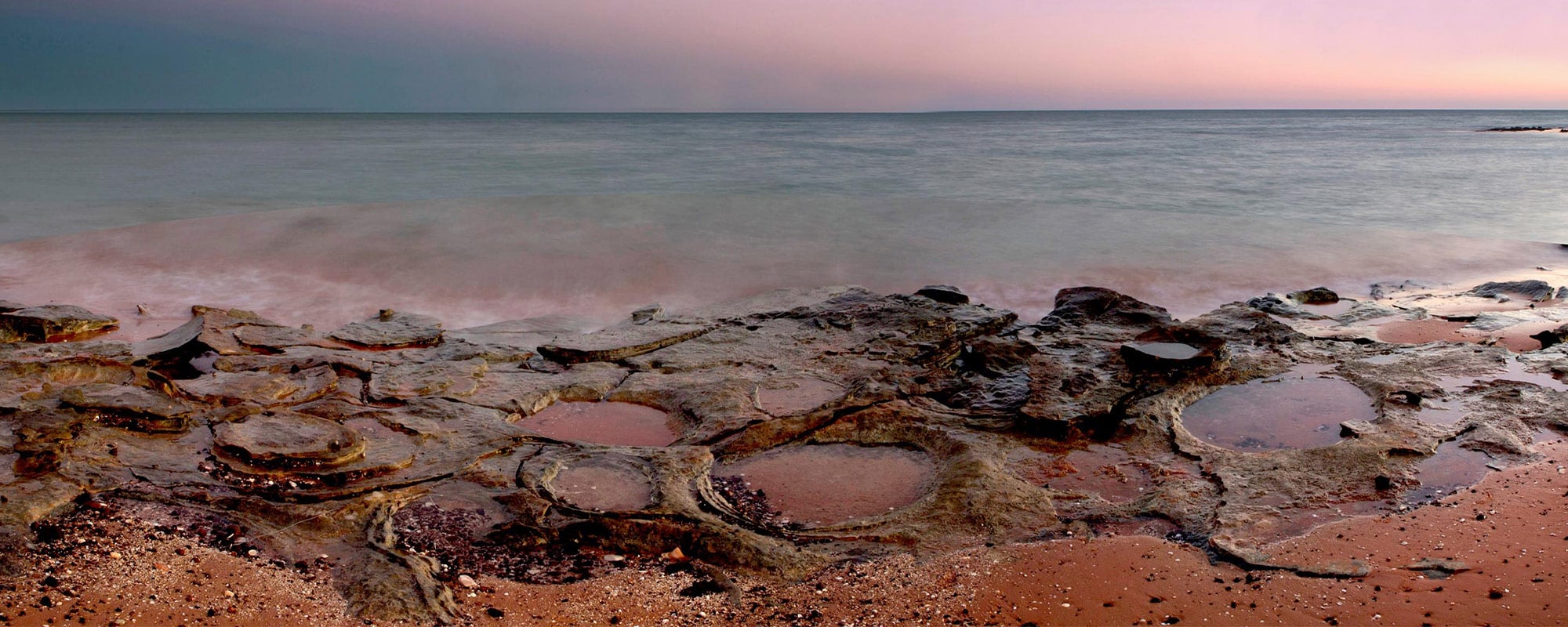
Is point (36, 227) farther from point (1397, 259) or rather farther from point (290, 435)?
point (1397, 259)

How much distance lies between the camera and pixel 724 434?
3.99 meters

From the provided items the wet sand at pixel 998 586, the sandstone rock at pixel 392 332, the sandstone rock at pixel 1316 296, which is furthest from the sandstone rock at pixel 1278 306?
the sandstone rock at pixel 392 332

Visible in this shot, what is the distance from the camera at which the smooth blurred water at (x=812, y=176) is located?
43.9ft

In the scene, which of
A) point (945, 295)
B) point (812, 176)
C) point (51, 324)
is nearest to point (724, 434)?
point (945, 295)

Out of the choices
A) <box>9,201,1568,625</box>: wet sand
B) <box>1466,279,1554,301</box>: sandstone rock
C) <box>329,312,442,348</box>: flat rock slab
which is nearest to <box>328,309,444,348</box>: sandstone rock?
<box>329,312,442,348</box>: flat rock slab

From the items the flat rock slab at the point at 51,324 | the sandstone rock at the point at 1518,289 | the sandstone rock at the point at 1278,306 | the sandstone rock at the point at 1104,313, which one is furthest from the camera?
the sandstone rock at the point at 1518,289

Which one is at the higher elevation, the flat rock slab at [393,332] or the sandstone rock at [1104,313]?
the sandstone rock at [1104,313]

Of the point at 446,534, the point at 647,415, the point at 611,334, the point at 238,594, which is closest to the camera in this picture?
the point at 238,594

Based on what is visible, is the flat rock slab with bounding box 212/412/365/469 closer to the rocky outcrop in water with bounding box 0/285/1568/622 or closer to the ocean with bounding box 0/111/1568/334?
the rocky outcrop in water with bounding box 0/285/1568/622

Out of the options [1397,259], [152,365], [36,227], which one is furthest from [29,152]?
[1397,259]

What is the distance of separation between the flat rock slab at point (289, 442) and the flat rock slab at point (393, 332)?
1713 mm

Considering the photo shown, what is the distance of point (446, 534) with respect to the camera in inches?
120

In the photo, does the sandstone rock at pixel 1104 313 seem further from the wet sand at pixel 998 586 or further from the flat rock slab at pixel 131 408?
the flat rock slab at pixel 131 408

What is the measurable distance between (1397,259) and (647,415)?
28.0 ft
